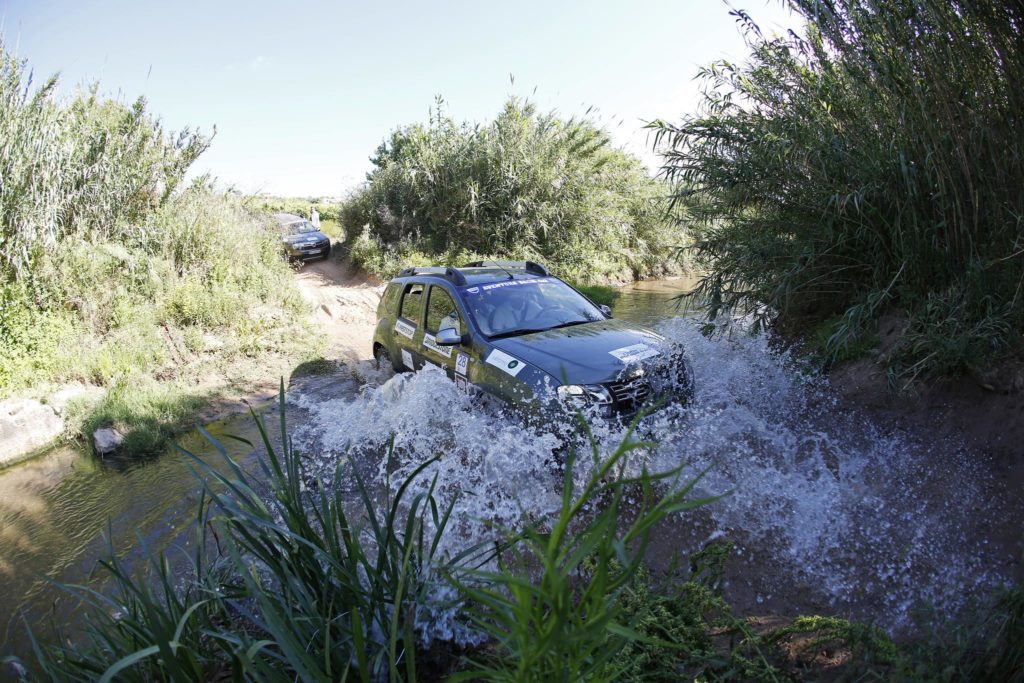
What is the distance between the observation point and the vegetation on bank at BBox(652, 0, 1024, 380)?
407 cm

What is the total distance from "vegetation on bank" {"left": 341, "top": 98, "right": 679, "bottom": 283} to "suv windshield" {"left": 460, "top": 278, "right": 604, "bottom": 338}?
11189mm

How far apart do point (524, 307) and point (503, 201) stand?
12536 mm

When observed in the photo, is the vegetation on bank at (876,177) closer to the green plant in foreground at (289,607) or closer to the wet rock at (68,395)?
the green plant in foreground at (289,607)

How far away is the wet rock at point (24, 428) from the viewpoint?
6.86 metres

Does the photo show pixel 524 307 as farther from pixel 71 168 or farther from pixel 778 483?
pixel 71 168

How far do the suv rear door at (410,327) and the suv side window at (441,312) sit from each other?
0.70 ft

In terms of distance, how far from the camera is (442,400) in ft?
18.5

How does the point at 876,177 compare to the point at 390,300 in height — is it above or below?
above

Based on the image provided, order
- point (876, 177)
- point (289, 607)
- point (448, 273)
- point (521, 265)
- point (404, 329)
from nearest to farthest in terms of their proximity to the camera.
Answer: point (289, 607), point (876, 177), point (448, 273), point (404, 329), point (521, 265)

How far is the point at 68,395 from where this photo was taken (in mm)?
7754

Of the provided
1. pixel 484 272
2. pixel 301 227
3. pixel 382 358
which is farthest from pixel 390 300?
pixel 301 227

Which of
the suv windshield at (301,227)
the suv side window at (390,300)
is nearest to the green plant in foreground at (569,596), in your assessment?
the suv side window at (390,300)

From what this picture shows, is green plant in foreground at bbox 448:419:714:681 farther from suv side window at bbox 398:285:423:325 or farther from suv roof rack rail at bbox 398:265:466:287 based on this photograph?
suv side window at bbox 398:285:423:325

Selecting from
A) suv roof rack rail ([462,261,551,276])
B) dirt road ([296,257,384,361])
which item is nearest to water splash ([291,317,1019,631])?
suv roof rack rail ([462,261,551,276])
